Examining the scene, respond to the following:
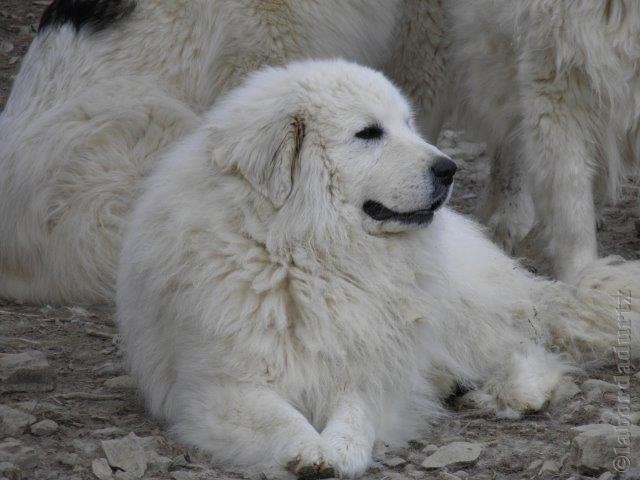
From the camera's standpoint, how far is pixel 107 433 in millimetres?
4266

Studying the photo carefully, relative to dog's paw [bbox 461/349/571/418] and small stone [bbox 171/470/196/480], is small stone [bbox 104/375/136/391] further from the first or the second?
dog's paw [bbox 461/349/571/418]

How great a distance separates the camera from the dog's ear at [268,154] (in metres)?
4.20

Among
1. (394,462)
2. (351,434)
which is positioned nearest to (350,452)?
(351,434)

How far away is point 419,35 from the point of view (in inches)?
272

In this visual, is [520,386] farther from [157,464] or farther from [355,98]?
[157,464]

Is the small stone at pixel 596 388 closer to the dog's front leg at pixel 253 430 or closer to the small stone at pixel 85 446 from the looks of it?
the dog's front leg at pixel 253 430

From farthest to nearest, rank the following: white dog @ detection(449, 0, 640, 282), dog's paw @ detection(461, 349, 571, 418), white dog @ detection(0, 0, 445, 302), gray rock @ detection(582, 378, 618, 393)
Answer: white dog @ detection(0, 0, 445, 302), white dog @ detection(449, 0, 640, 282), gray rock @ detection(582, 378, 618, 393), dog's paw @ detection(461, 349, 571, 418)

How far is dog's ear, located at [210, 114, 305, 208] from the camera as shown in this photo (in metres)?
4.20

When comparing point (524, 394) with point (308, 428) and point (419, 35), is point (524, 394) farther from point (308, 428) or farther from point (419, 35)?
point (419, 35)

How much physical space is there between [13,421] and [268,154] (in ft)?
4.19

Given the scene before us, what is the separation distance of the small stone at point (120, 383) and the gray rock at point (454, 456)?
1352mm

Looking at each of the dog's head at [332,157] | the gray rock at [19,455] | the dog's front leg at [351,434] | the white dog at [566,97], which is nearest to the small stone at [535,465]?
the dog's front leg at [351,434]

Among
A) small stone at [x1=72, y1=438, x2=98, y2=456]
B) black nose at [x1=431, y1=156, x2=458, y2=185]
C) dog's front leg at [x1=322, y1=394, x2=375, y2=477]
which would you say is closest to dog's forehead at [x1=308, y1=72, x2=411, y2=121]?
black nose at [x1=431, y1=156, x2=458, y2=185]

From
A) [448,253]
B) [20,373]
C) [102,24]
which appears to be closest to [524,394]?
[448,253]
